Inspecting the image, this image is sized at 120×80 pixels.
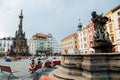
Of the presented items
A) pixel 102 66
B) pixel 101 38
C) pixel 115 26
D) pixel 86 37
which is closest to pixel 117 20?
pixel 115 26

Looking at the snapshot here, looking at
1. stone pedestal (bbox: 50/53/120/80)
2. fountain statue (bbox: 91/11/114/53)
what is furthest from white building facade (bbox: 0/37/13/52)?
stone pedestal (bbox: 50/53/120/80)

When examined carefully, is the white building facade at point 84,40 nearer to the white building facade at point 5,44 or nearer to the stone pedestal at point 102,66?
the stone pedestal at point 102,66

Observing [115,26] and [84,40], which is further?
[84,40]

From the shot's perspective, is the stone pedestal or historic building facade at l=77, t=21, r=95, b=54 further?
historic building facade at l=77, t=21, r=95, b=54

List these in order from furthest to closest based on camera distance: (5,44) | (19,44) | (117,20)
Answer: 1. (5,44)
2. (19,44)
3. (117,20)

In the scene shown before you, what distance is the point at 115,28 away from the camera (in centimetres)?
3400

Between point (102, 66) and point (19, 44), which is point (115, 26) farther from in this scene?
point (19, 44)

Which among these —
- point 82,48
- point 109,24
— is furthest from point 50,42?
point 109,24

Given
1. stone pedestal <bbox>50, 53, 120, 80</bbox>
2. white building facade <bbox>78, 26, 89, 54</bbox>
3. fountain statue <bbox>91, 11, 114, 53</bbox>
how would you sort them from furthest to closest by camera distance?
white building facade <bbox>78, 26, 89, 54</bbox> < fountain statue <bbox>91, 11, 114, 53</bbox> < stone pedestal <bbox>50, 53, 120, 80</bbox>

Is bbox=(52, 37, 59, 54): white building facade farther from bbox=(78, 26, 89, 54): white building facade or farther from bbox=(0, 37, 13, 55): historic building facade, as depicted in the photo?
bbox=(78, 26, 89, 54): white building facade

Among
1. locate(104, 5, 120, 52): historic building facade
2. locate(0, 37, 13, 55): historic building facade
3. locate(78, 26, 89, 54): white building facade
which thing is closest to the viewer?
locate(104, 5, 120, 52): historic building facade

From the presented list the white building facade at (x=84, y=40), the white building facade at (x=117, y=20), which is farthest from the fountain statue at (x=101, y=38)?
the white building facade at (x=84, y=40)

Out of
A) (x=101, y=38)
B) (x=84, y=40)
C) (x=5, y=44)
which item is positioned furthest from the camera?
(x=5, y=44)

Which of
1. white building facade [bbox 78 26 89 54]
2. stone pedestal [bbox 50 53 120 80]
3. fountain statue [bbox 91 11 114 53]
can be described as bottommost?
stone pedestal [bbox 50 53 120 80]
